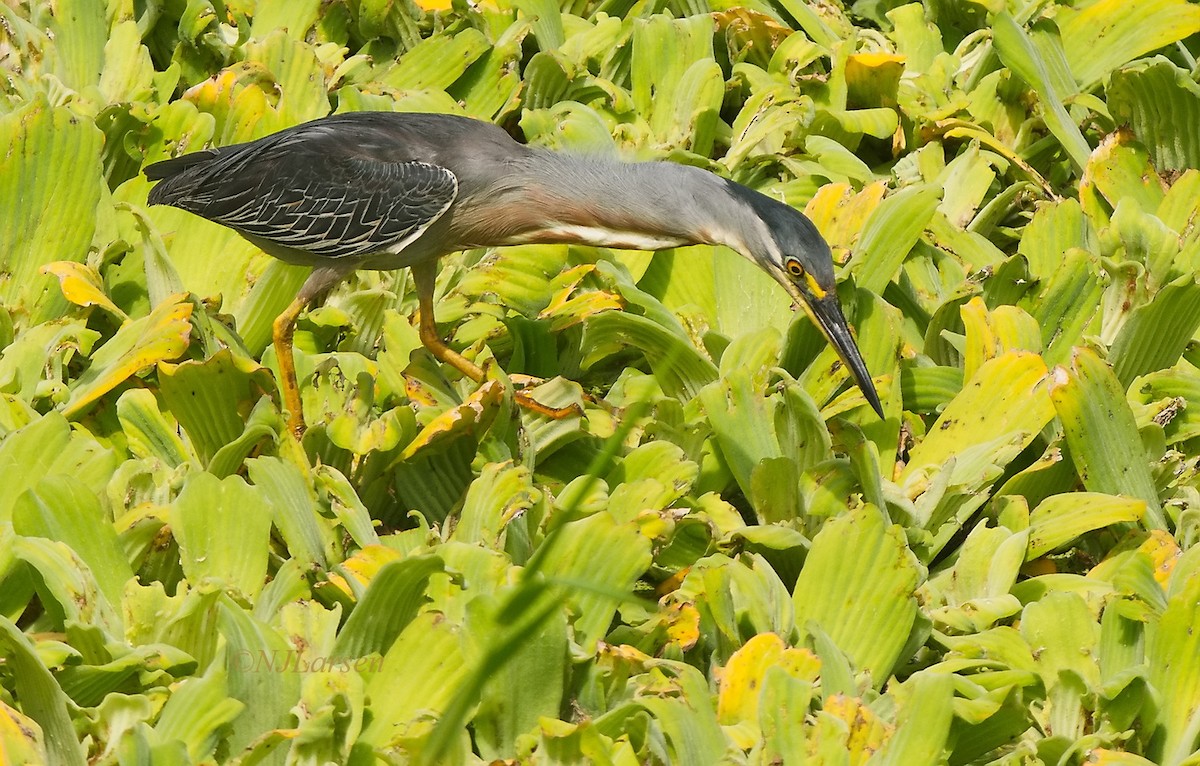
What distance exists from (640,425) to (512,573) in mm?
904

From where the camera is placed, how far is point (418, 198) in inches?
158

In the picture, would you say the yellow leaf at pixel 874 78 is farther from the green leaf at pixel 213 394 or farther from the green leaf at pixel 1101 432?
the green leaf at pixel 213 394

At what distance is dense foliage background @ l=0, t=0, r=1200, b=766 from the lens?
277 cm

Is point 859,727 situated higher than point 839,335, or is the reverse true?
point 839,335

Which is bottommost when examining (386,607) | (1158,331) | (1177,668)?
(1177,668)

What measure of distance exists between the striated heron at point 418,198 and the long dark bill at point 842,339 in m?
0.31

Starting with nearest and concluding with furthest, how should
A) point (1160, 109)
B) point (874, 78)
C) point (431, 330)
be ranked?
point (431, 330), point (1160, 109), point (874, 78)

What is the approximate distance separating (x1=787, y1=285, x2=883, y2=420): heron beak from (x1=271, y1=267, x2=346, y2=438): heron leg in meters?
1.28

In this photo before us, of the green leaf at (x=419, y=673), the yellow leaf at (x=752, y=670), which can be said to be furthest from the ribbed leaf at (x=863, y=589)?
the green leaf at (x=419, y=673)

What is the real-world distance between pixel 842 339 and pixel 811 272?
18cm

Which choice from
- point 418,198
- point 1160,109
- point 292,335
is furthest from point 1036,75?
point 292,335

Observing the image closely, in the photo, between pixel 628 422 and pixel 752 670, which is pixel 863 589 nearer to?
pixel 752 670

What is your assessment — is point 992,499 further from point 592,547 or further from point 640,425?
point 592,547

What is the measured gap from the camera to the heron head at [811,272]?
361cm
